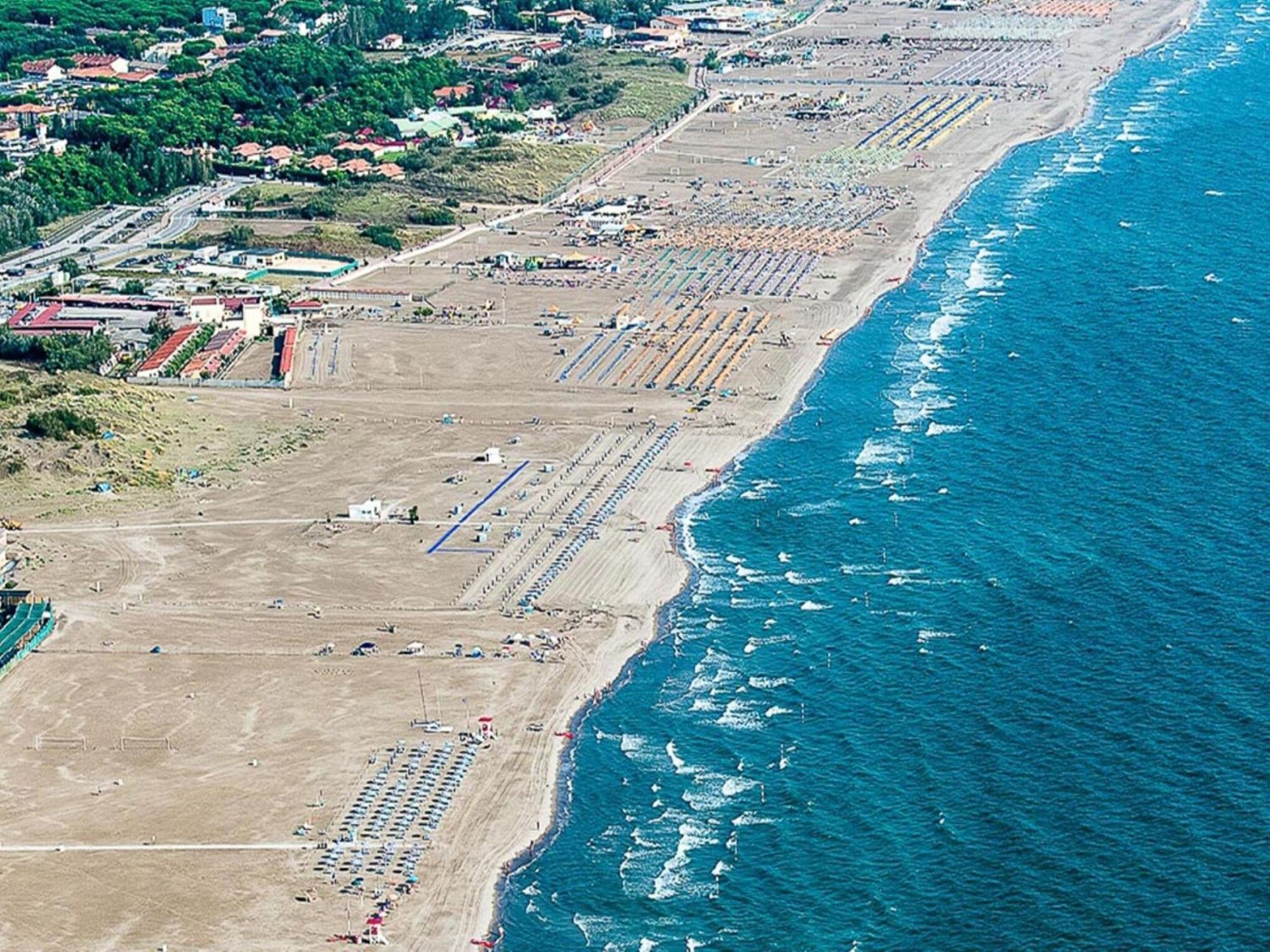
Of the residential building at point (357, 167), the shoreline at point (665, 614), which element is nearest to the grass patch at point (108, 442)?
the shoreline at point (665, 614)

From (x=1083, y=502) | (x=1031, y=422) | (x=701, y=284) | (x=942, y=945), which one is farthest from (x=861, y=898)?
(x=701, y=284)

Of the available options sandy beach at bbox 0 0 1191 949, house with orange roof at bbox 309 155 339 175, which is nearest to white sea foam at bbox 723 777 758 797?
sandy beach at bbox 0 0 1191 949

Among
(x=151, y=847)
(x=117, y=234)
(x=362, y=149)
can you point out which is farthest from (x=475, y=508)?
(x=362, y=149)

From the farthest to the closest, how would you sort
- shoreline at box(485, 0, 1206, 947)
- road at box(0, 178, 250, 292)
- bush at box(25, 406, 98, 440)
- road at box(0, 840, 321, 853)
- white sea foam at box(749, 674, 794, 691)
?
road at box(0, 178, 250, 292)
bush at box(25, 406, 98, 440)
white sea foam at box(749, 674, 794, 691)
road at box(0, 840, 321, 853)
shoreline at box(485, 0, 1206, 947)

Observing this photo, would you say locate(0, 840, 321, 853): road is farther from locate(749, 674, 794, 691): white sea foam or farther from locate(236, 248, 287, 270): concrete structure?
locate(236, 248, 287, 270): concrete structure

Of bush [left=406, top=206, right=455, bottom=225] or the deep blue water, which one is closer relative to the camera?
the deep blue water

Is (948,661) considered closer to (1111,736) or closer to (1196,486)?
(1111,736)
